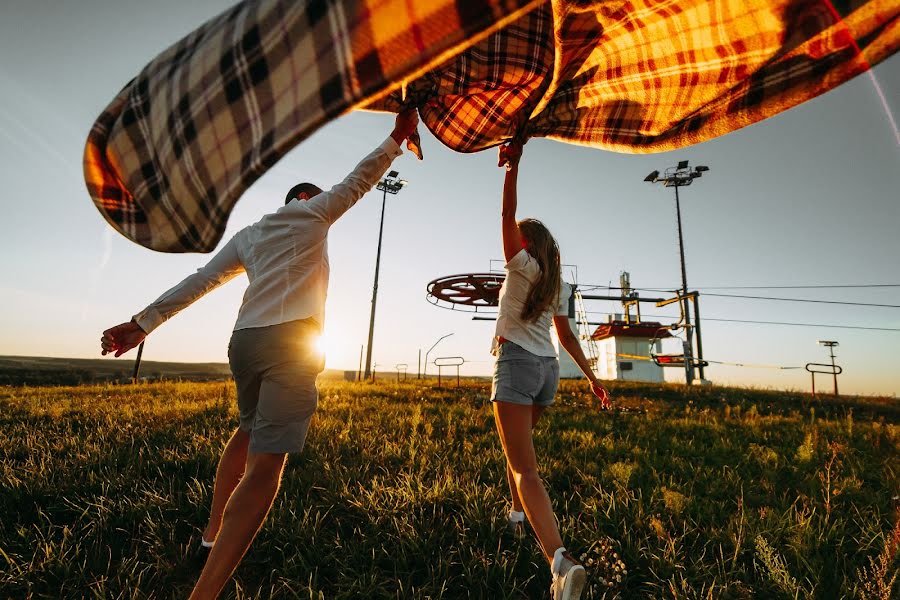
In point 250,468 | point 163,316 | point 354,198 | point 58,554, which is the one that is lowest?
point 58,554

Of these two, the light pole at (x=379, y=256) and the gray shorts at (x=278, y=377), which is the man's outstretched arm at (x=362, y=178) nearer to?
the gray shorts at (x=278, y=377)

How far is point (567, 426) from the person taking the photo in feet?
21.4

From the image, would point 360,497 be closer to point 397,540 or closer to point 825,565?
point 397,540

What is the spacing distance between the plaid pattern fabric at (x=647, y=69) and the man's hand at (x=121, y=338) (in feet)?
6.10

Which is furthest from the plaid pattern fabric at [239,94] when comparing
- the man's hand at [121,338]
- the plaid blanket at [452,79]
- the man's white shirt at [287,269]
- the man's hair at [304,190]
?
the man's hair at [304,190]

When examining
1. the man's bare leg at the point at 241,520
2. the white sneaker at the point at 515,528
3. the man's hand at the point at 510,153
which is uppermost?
the man's hand at the point at 510,153

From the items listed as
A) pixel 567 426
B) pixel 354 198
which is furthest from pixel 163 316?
pixel 567 426

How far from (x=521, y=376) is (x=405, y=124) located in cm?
173

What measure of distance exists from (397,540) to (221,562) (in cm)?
123

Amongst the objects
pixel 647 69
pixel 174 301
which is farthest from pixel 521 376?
pixel 174 301

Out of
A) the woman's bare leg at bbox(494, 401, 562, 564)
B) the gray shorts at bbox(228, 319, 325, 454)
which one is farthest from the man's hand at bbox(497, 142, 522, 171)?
the woman's bare leg at bbox(494, 401, 562, 564)

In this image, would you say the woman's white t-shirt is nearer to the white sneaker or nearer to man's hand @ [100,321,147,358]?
the white sneaker

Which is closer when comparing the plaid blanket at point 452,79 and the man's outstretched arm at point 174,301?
the plaid blanket at point 452,79

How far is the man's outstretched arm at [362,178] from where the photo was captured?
62.2 inches
